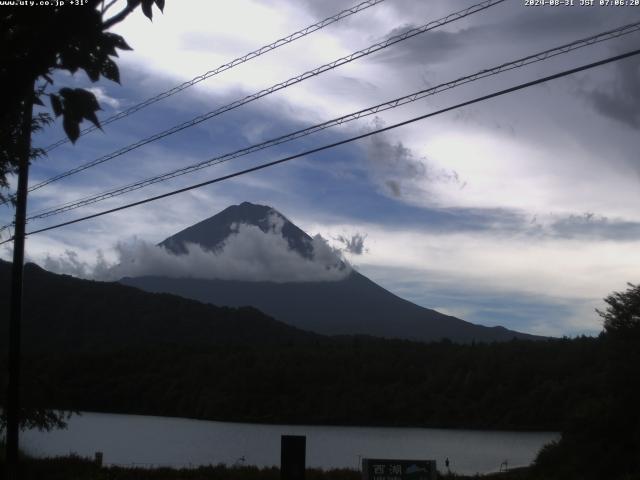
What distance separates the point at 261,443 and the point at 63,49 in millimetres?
67315

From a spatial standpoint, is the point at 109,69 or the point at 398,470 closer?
the point at 109,69

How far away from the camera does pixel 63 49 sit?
142 inches

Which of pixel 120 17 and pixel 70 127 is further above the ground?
pixel 120 17

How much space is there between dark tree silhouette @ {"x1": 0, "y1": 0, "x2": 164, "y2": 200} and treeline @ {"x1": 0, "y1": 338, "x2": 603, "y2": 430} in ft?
284

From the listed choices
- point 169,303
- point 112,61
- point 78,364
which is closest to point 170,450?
point 78,364

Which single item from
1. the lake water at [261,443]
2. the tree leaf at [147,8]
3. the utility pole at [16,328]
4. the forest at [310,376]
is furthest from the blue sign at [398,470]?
the forest at [310,376]

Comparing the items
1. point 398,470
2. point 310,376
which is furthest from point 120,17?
point 310,376

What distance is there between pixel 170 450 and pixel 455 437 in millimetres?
34626

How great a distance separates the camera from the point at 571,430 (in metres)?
31.2

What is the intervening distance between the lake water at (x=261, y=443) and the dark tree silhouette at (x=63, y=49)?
41451mm

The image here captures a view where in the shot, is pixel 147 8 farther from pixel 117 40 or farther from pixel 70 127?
pixel 70 127

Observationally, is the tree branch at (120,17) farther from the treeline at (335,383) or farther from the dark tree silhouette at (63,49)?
the treeline at (335,383)

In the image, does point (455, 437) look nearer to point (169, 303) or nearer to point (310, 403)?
point (310, 403)

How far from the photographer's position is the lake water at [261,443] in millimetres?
53125
